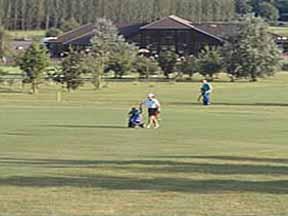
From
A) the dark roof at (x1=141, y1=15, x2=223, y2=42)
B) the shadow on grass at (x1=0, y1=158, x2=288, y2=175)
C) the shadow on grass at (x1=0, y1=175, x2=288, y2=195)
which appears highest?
the dark roof at (x1=141, y1=15, x2=223, y2=42)

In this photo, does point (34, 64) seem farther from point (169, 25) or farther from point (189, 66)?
point (169, 25)

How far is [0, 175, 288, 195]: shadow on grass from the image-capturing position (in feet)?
55.0

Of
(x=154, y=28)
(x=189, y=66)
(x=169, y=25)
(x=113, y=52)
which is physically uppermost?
(x=169, y=25)

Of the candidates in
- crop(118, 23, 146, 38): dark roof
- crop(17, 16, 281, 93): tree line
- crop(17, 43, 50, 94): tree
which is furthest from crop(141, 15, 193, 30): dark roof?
crop(17, 43, 50, 94): tree

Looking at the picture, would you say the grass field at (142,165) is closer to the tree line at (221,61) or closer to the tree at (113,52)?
the tree at (113,52)

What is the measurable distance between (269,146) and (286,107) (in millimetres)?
29405

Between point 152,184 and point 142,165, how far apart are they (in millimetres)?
3865

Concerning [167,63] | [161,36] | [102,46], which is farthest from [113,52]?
[161,36]

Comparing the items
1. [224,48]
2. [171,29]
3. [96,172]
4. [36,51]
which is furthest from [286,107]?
[171,29]

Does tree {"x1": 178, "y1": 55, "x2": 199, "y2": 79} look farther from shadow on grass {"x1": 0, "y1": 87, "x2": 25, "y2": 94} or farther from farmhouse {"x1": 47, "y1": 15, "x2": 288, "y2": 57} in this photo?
farmhouse {"x1": 47, "y1": 15, "x2": 288, "y2": 57}

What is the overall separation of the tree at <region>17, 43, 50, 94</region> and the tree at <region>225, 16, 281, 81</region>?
3178 centimetres

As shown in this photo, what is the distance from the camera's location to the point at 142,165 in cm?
2131

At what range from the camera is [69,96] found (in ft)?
233

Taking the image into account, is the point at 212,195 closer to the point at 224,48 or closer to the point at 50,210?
the point at 50,210
